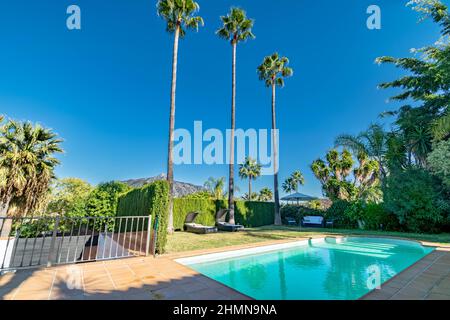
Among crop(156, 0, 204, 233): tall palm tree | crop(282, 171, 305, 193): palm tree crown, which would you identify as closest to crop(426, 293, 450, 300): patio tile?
crop(156, 0, 204, 233): tall palm tree

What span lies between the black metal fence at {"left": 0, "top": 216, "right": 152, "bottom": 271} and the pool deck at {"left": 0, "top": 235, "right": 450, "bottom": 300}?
0.44 m

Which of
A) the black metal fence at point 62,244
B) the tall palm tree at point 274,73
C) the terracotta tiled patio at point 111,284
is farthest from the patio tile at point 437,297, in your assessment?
the tall palm tree at point 274,73

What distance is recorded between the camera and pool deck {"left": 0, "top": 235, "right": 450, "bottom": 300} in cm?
312

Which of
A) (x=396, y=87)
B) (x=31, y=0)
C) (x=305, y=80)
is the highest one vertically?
(x=305, y=80)

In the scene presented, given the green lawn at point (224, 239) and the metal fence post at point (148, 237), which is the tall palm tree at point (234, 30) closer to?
the green lawn at point (224, 239)

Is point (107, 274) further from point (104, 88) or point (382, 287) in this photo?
point (104, 88)

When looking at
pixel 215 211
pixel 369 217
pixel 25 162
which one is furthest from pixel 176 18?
pixel 369 217

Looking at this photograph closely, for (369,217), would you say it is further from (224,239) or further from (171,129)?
(171,129)

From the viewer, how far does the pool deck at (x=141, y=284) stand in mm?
3117

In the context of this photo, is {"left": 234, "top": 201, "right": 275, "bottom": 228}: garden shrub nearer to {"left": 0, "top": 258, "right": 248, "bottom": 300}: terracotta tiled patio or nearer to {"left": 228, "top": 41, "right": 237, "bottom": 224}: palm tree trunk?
{"left": 228, "top": 41, "right": 237, "bottom": 224}: palm tree trunk

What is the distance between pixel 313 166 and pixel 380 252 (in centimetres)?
1680

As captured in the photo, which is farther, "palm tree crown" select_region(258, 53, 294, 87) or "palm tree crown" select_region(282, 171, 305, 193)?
"palm tree crown" select_region(282, 171, 305, 193)

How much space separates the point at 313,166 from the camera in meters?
23.3
